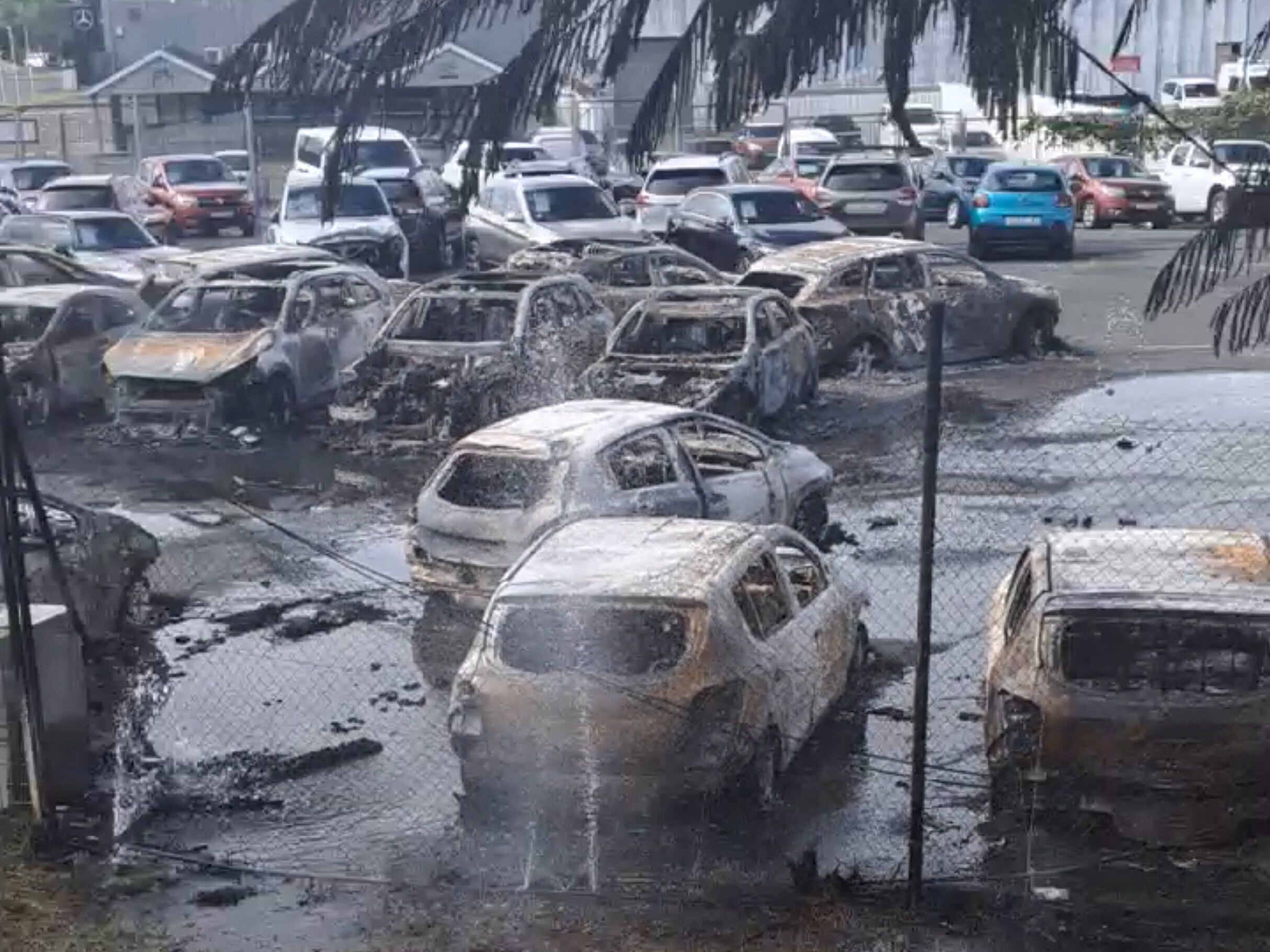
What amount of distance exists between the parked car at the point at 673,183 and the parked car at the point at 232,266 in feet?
31.4

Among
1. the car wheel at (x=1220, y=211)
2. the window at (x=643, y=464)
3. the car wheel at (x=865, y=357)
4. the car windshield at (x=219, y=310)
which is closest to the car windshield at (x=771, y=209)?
the car wheel at (x=865, y=357)

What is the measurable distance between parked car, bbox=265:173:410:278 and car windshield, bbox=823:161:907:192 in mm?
7454

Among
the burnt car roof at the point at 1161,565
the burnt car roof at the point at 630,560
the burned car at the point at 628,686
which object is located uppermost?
the burnt car roof at the point at 1161,565

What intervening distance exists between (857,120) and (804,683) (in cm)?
4040

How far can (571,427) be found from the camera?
461 inches

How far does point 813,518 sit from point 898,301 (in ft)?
24.1

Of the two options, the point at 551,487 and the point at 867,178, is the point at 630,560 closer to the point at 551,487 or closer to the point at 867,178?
the point at 551,487

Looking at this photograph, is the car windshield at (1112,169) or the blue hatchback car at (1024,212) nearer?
the blue hatchback car at (1024,212)

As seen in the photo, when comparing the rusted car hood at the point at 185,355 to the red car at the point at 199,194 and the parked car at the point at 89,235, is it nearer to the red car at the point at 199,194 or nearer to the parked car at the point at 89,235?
the parked car at the point at 89,235

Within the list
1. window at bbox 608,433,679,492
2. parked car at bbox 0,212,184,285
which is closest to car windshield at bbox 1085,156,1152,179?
parked car at bbox 0,212,184,285

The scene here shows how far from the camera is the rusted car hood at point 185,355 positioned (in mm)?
17719

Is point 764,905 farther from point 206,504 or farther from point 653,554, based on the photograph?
point 206,504

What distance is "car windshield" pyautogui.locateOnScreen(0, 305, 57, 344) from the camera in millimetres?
18797

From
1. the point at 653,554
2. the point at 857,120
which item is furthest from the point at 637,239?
the point at 857,120
